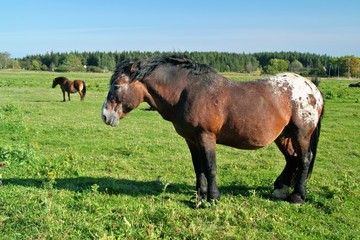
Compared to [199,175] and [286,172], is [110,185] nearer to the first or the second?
[199,175]

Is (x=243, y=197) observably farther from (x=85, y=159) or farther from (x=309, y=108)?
(x=85, y=159)

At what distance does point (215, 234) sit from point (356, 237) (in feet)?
6.00

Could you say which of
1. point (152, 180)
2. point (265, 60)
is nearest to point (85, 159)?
point (152, 180)

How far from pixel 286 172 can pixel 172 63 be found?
2.78 m

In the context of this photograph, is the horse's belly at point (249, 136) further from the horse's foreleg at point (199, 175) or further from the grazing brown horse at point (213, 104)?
the horse's foreleg at point (199, 175)

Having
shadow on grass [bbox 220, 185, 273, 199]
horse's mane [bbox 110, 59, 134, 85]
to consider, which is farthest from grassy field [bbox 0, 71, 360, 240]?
horse's mane [bbox 110, 59, 134, 85]

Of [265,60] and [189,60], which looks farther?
[265,60]

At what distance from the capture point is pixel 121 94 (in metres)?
5.38

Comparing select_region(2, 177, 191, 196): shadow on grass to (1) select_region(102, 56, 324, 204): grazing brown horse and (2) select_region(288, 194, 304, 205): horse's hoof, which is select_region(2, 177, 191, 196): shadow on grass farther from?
(2) select_region(288, 194, 304, 205): horse's hoof

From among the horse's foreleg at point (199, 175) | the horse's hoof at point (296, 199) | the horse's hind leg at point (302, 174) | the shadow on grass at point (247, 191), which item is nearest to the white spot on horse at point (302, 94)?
the horse's hind leg at point (302, 174)

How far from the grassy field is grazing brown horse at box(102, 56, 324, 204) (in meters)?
0.65

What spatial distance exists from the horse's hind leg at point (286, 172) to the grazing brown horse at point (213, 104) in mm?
236

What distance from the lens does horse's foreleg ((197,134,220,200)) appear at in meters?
5.39

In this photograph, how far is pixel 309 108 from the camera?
18.8 ft
